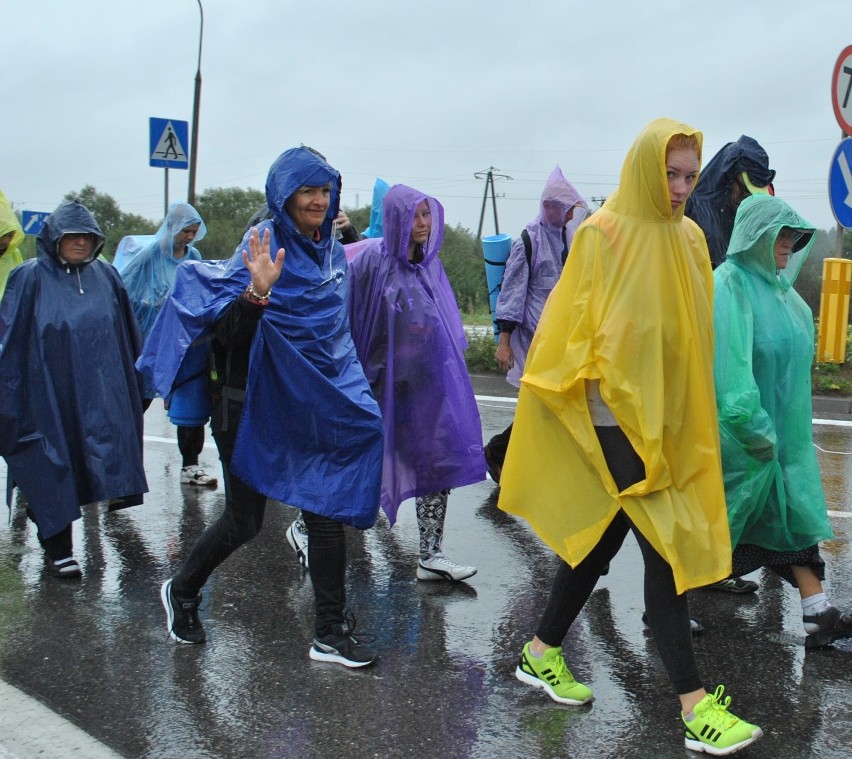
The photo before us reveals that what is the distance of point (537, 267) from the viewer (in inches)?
256

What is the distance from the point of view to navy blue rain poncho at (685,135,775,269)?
551 centimetres

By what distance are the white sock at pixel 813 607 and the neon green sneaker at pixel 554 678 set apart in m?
0.94

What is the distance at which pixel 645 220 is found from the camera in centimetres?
346

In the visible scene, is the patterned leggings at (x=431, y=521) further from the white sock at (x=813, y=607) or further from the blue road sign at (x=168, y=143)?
the blue road sign at (x=168, y=143)

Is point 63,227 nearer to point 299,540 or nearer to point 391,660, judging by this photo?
point 299,540

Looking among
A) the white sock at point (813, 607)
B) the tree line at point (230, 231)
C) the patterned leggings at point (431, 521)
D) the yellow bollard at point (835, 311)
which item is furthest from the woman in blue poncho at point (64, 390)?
the tree line at point (230, 231)

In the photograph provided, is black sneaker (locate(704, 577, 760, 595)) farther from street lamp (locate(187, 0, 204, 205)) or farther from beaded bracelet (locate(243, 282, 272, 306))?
street lamp (locate(187, 0, 204, 205))

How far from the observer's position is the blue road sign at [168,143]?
16.2m

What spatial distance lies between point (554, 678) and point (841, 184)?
6.79m

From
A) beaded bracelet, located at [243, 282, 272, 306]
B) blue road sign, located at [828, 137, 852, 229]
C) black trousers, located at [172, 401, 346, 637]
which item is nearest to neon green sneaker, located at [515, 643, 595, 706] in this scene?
black trousers, located at [172, 401, 346, 637]

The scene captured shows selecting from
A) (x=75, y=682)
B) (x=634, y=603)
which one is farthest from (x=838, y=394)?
(x=75, y=682)

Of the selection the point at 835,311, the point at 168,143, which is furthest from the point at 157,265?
the point at 168,143

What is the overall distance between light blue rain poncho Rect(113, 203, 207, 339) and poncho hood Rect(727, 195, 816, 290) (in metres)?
4.25

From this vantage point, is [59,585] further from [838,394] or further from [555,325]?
[838,394]
